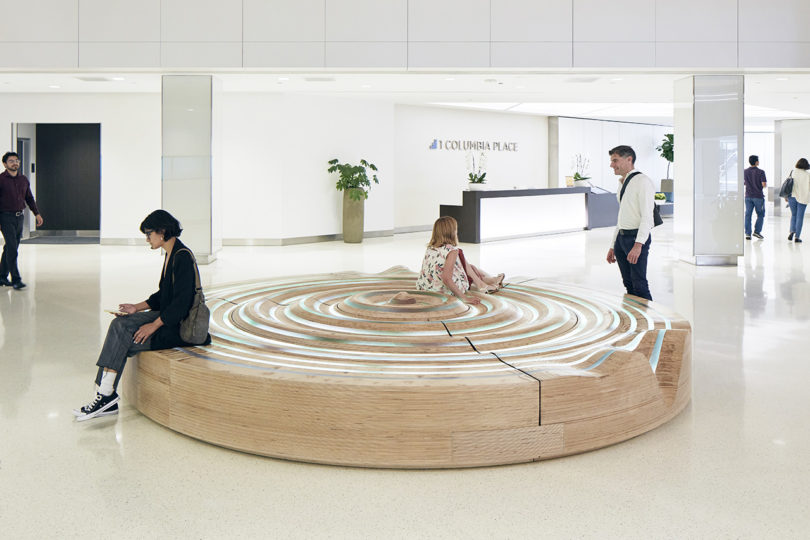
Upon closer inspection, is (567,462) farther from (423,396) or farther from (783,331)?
(783,331)

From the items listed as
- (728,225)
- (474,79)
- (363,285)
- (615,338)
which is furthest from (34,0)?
(728,225)

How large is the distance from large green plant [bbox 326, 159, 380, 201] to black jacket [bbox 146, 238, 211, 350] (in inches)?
465

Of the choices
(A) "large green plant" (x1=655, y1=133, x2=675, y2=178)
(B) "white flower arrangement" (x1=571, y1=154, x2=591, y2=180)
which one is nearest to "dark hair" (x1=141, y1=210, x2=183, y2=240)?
(B) "white flower arrangement" (x1=571, y1=154, x2=591, y2=180)

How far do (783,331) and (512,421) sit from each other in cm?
426

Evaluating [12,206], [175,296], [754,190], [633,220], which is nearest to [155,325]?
[175,296]

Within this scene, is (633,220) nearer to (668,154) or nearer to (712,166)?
(712,166)

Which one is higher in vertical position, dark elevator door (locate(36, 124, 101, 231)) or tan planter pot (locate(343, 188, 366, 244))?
dark elevator door (locate(36, 124, 101, 231))

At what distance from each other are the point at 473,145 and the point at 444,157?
3.68ft

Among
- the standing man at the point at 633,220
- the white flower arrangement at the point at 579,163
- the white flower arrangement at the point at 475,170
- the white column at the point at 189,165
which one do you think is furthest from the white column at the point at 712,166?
the white flower arrangement at the point at 579,163

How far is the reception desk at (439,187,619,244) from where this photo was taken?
639 inches

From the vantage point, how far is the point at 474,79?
41.8 feet

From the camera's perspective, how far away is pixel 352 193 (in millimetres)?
15891

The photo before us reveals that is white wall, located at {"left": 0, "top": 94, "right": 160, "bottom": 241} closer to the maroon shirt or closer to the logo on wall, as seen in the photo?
the maroon shirt

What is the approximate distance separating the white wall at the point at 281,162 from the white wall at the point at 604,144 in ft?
29.1
